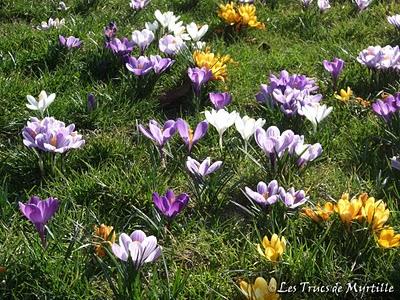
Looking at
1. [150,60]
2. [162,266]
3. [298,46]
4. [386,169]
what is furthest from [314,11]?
[162,266]

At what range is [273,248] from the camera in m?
2.13

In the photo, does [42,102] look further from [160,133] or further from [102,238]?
[102,238]

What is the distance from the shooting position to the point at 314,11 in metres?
4.70

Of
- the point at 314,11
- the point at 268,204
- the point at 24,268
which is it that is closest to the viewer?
the point at 24,268

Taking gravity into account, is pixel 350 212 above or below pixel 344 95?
above

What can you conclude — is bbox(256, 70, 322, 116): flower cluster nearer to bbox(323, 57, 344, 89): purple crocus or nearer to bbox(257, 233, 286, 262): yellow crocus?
bbox(323, 57, 344, 89): purple crocus

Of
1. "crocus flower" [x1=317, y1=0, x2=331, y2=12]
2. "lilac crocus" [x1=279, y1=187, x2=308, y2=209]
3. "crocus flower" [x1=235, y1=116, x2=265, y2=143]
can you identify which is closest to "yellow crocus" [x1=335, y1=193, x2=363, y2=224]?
"lilac crocus" [x1=279, y1=187, x2=308, y2=209]

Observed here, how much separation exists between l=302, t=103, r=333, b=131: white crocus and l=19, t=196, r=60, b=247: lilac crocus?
126 centimetres

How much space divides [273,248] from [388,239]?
0.39m

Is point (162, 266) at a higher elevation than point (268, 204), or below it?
below

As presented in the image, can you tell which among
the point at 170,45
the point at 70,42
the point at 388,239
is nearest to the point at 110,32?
the point at 70,42

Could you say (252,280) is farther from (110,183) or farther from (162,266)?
(110,183)

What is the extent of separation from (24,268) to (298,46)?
8.79ft

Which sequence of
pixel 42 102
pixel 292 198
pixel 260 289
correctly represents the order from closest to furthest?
pixel 260 289 < pixel 292 198 < pixel 42 102
